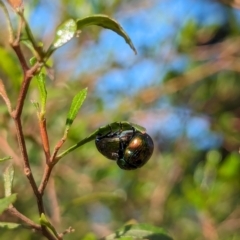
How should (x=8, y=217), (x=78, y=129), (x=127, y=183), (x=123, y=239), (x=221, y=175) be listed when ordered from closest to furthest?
(x=123, y=239), (x=8, y=217), (x=78, y=129), (x=221, y=175), (x=127, y=183)

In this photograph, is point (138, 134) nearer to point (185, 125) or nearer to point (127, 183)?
point (185, 125)

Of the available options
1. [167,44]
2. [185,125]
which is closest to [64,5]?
[167,44]

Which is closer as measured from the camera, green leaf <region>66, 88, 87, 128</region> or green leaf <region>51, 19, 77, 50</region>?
green leaf <region>51, 19, 77, 50</region>

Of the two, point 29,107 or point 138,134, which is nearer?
point 138,134

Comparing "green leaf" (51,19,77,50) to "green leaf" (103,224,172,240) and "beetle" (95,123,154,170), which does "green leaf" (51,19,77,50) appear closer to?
"beetle" (95,123,154,170)

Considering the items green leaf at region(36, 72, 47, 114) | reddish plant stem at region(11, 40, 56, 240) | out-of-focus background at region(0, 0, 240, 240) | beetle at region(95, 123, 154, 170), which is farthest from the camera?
out-of-focus background at region(0, 0, 240, 240)

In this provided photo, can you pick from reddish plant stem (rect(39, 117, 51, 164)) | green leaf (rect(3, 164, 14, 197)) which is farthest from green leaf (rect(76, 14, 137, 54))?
green leaf (rect(3, 164, 14, 197))
